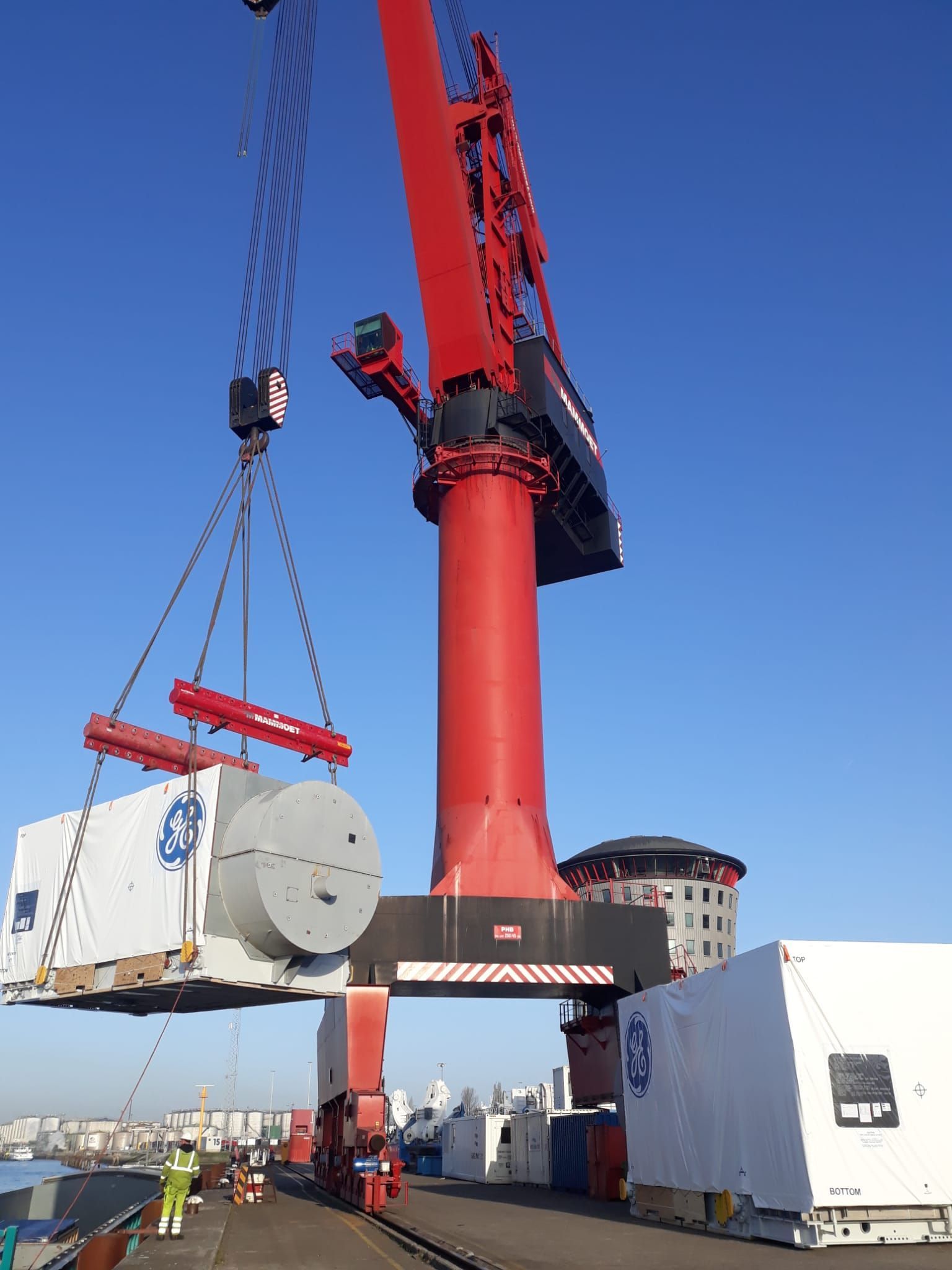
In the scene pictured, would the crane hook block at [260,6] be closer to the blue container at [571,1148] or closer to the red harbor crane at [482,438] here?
the red harbor crane at [482,438]

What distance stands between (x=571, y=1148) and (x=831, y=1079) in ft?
62.5

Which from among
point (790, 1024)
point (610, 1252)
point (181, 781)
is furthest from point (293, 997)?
point (790, 1024)

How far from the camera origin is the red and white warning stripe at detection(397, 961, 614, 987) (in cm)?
2438

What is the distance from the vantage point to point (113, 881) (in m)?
15.8

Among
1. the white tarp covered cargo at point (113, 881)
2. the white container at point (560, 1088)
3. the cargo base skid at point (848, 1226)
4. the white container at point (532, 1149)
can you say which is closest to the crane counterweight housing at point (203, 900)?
the white tarp covered cargo at point (113, 881)

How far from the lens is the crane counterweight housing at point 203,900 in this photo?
1448 cm

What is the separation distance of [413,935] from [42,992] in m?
10.5

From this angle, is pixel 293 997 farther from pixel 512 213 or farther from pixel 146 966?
pixel 512 213

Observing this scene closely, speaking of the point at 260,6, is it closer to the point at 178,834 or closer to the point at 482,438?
the point at 482,438

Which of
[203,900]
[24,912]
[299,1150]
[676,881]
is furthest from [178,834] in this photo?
[676,881]

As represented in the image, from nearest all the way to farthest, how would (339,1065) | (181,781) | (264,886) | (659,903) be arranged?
1. (264,886)
2. (181,781)
3. (339,1065)
4. (659,903)

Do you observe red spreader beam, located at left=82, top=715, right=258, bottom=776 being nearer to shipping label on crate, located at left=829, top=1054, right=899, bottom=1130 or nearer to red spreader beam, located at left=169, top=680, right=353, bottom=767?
red spreader beam, located at left=169, top=680, right=353, bottom=767

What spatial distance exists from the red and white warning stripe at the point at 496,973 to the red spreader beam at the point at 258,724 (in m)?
6.78

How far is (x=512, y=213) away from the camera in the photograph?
3638 centimetres
